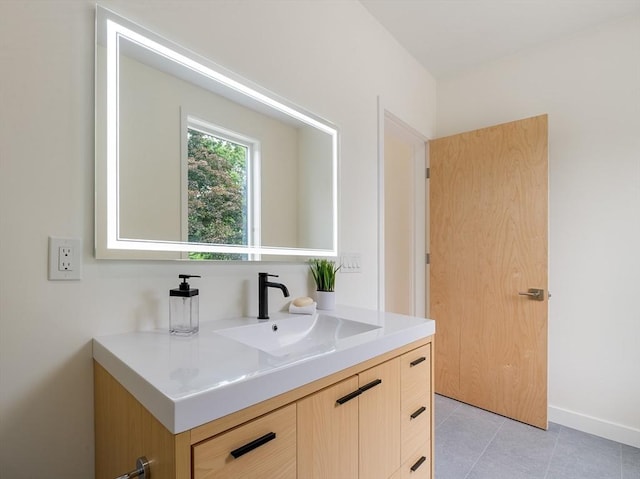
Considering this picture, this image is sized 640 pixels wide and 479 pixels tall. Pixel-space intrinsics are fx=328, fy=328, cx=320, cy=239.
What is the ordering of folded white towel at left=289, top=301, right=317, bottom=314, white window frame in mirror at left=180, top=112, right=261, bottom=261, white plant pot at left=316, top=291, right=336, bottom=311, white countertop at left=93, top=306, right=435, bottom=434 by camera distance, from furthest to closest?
white plant pot at left=316, top=291, right=336, bottom=311 < folded white towel at left=289, top=301, right=317, bottom=314 < white window frame in mirror at left=180, top=112, right=261, bottom=261 < white countertop at left=93, top=306, right=435, bottom=434

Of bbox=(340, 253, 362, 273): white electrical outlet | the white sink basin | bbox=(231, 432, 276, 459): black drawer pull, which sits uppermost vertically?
bbox=(340, 253, 362, 273): white electrical outlet

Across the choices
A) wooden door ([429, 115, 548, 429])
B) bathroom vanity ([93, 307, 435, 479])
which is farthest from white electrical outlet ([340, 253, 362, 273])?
wooden door ([429, 115, 548, 429])

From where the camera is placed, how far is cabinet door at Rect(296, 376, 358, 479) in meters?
0.79

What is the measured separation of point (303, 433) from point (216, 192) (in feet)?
2.78

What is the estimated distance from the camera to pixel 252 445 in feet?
2.17

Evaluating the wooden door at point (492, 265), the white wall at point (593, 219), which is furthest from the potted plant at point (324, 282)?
the white wall at point (593, 219)

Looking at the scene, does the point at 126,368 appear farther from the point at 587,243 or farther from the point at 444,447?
the point at 587,243

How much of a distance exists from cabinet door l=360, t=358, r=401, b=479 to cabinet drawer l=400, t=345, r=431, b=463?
0.05m

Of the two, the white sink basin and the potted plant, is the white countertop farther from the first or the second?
the potted plant

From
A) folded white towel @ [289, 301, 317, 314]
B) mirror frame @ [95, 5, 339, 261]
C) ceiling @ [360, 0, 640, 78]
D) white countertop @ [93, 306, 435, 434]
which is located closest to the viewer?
white countertop @ [93, 306, 435, 434]

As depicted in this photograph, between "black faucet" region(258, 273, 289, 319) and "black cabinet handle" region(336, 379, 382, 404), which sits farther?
"black faucet" region(258, 273, 289, 319)

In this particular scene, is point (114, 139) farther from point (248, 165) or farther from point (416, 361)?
point (416, 361)

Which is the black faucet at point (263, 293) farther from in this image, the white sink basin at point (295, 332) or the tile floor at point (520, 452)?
the tile floor at point (520, 452)

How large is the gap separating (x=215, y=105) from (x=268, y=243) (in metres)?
0.58
